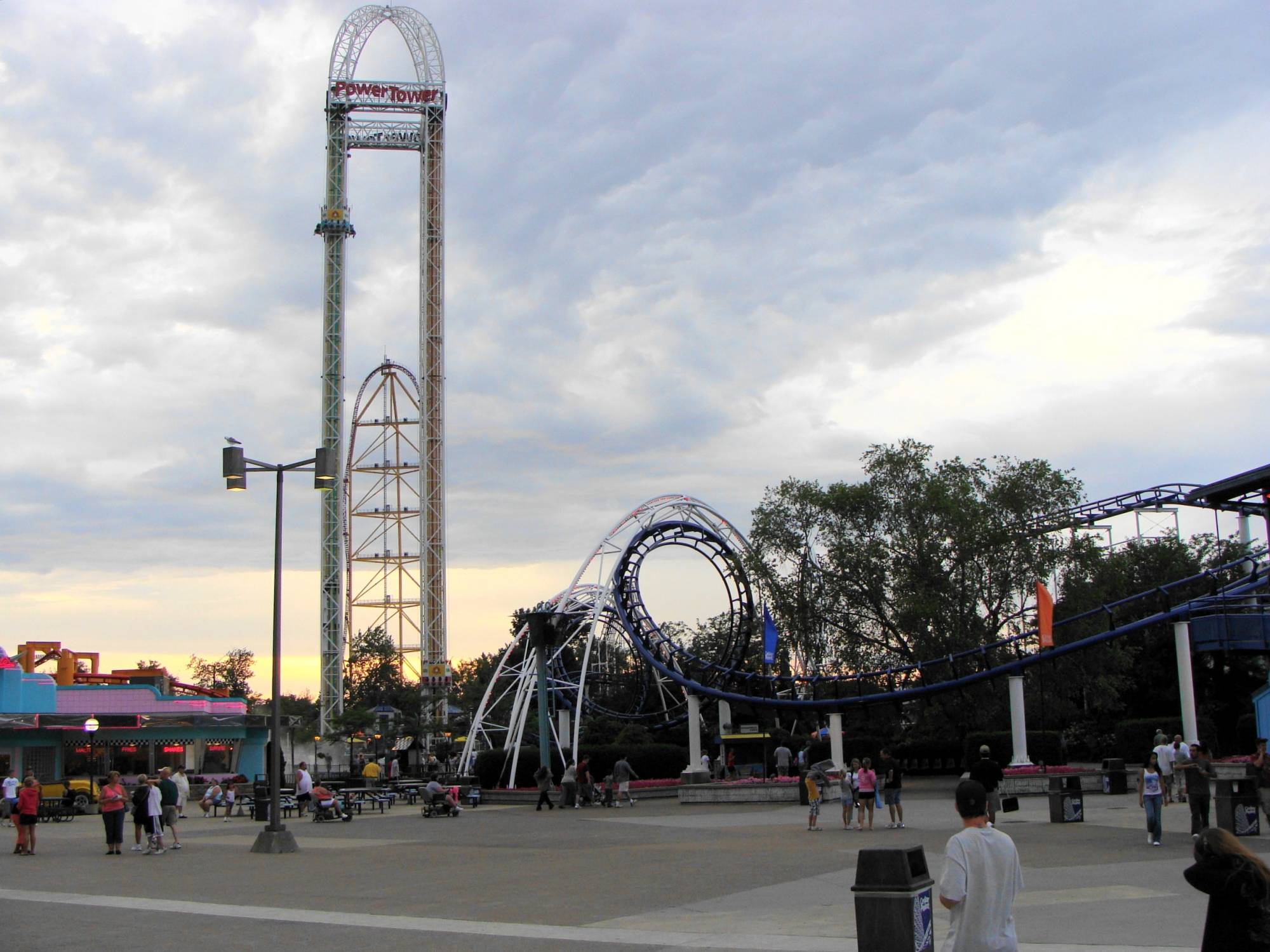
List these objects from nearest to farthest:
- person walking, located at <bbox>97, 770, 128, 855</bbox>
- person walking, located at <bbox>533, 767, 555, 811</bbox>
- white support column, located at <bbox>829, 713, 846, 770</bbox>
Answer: person walking, located at <bbox>97, 770, 128, 855</bbox> < person walking, located at <bbox>533, 767, 555, 811</bbox> < white support column, located at <bbox>829, 713, 846, 770</bbox>

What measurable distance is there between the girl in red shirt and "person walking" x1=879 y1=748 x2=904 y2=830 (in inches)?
613

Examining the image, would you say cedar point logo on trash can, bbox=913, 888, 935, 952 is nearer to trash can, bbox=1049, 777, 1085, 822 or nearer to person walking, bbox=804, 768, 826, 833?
person walking, bbox=804, 768, 826, 833

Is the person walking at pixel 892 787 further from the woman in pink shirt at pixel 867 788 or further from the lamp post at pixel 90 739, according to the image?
the lamp post at pixel 90 739

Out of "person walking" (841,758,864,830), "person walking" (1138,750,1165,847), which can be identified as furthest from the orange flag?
"person walking" (1138,750,1165,847)

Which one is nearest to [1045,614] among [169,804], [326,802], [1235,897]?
[326,802]

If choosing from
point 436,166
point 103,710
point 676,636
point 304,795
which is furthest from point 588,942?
point 676,636

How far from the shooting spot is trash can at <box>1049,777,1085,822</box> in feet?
74.6

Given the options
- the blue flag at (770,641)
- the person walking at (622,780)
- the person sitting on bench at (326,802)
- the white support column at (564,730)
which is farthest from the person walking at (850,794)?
the white support column at (564,730)

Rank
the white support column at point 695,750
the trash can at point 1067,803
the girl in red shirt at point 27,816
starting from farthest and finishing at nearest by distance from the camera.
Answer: the white support column at point 695,750 → the trash can at point 1067,803 → the girl in red shirt at point 27,816

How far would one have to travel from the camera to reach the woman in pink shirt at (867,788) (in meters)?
23.0

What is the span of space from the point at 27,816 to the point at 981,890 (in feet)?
65.6

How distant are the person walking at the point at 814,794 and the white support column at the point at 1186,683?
12.5 m

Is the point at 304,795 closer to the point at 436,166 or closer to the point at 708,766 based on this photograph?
the point at 708,766

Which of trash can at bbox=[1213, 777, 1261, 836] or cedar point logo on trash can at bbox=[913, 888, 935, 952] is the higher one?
cedar point logo on trash can at bbox=[913, 888, 935, 952]
